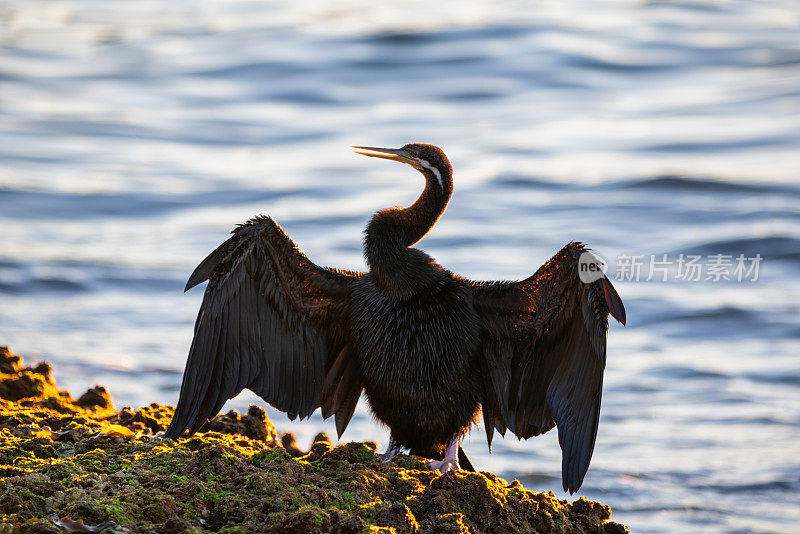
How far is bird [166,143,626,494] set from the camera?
5.18m

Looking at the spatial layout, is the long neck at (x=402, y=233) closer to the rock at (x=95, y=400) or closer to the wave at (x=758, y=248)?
the rock at (x=95, y=400)

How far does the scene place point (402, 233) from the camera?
18.3 ft

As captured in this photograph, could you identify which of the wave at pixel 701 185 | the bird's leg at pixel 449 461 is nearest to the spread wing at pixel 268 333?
the bird's leg at pixel 449 461

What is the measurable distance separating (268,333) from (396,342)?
2.35 ft

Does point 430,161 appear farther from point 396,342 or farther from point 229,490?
point 229,490

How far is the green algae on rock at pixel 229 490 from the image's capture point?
13.2 feet

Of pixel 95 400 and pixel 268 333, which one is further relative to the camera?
pixel 95 400

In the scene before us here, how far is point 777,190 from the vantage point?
41.6 ft

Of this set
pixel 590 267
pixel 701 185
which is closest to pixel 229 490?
pixel 590 267

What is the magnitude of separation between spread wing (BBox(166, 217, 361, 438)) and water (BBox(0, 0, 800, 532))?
2160 millimetres

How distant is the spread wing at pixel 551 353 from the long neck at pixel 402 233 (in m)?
0.41

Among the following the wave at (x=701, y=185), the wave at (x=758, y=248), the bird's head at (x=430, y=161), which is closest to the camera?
the bird's head at (x=430, y=161)

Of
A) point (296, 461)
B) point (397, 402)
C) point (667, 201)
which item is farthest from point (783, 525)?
point (667, 201)

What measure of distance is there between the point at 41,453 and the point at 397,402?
1.76 m
